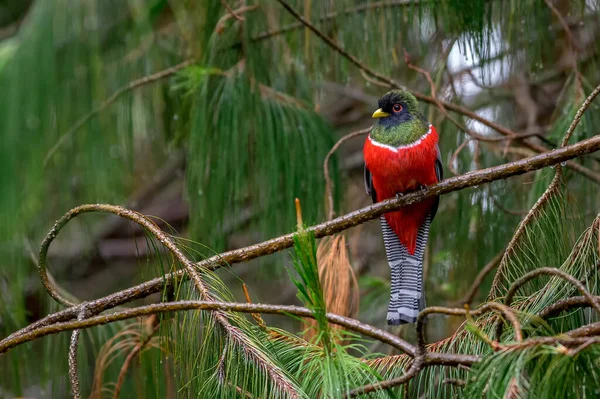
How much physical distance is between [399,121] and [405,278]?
737mm

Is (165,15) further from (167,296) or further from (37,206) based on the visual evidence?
(167,296)

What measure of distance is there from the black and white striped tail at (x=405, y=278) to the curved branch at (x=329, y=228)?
1.89 ft

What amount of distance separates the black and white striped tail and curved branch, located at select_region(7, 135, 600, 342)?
575 millimetres

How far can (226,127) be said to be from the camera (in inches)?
133

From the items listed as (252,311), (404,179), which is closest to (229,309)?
(252,311)

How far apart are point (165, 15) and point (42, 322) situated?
3.08 metres

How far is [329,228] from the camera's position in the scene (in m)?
2.50

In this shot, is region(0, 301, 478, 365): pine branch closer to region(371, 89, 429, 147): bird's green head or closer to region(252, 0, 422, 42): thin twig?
region(371, 89, 429, 147): bird's green head

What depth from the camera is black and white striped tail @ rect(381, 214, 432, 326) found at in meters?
3.06

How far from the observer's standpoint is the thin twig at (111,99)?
127 inches

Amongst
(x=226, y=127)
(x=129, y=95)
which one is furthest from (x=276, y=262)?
(x=129, y=95)

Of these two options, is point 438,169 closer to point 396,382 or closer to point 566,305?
point 566,305

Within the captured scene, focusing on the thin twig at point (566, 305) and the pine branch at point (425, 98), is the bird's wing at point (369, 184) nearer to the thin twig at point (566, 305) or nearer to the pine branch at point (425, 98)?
the pine branch at point (425, 98)

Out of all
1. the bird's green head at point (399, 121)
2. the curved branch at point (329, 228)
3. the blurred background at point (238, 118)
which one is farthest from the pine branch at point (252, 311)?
the bird's green head at point (399, 121)
